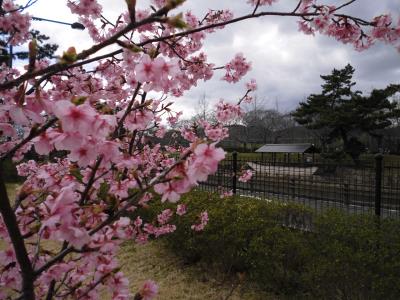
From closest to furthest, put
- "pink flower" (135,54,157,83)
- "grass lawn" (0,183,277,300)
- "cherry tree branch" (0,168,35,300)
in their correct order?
"cherry tree branch" (0,168,35,300) < "pink flower" (135,54,157,83) < "grass lawn" (0,183,277,300)

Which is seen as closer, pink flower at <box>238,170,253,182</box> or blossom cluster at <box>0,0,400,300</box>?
blossom cluster at <box>0,0,400,300</box>

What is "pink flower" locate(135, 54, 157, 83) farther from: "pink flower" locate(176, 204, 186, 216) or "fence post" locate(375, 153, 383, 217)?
"fence post" locate(375, 153, 383, 217)

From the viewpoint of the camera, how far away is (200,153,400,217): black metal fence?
22.7 feet

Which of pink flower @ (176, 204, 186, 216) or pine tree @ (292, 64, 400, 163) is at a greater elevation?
pine tree @ (292, 64, 400, 163)

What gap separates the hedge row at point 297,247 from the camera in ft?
11.9

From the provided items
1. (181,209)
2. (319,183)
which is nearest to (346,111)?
(319,183)

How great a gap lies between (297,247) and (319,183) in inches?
150

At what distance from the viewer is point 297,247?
4402 mm

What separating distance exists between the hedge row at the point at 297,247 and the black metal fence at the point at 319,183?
1.70 m

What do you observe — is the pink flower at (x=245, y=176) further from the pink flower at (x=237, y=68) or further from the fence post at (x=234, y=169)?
the pink flower at (x=237, y=68)

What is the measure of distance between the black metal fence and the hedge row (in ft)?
5.59

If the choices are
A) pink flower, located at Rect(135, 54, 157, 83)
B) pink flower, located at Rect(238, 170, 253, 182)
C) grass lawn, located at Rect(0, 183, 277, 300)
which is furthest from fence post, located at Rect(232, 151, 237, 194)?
pink flower, located at Rect(135, 54, 157, 83)

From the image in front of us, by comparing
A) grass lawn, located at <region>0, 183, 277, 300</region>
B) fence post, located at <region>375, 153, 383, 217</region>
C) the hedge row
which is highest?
fence post, located at <region>375, 153, 383, 217</region>

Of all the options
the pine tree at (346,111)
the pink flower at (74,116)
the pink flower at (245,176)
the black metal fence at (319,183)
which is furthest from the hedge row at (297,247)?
the pine tree at (346,111)
